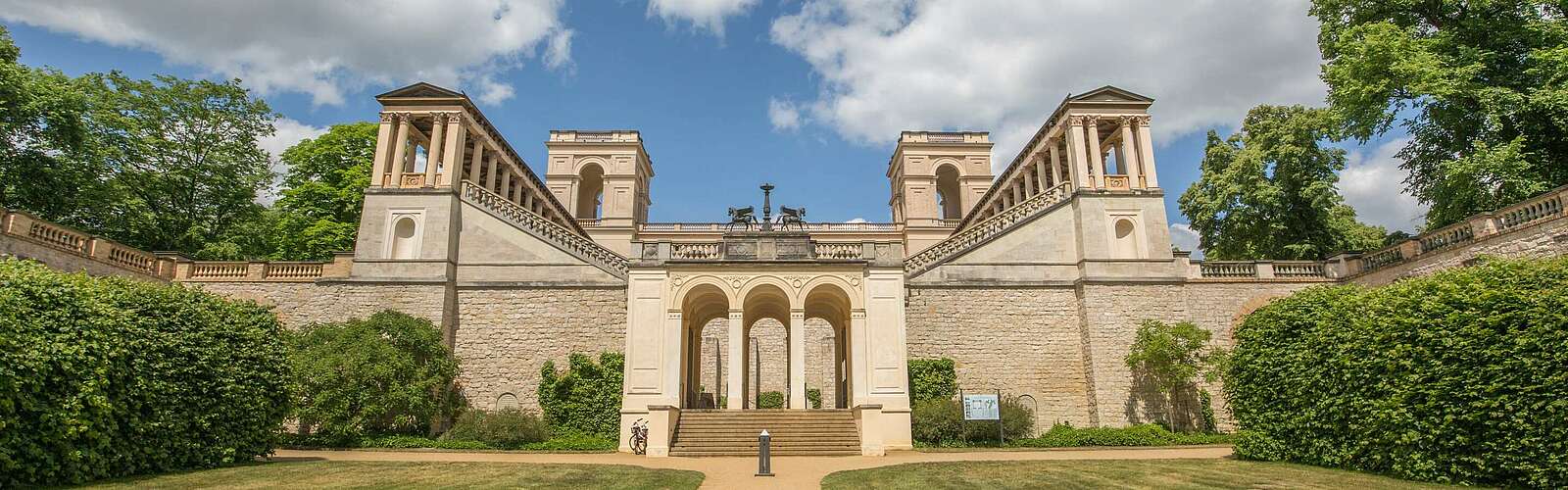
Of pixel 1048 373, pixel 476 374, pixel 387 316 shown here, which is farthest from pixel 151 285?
pixel 1048 373

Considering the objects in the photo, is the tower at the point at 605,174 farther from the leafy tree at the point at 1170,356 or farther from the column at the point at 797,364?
the leafy tree at the point at 1170,356

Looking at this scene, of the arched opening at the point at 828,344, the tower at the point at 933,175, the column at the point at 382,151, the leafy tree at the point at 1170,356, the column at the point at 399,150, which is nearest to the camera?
the leafy tree at the point at 1170,356

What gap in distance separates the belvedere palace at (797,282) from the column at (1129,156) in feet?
0.25

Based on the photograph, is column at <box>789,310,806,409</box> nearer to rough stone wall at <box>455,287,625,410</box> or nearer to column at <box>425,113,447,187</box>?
rough stone wall at <box>455,287,625,410</box>

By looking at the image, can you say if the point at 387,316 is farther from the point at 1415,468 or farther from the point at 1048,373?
the point at 1415,468

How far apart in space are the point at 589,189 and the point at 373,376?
2676 cm

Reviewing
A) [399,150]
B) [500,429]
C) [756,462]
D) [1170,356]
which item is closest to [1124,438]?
[1170,356]

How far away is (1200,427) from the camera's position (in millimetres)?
23016

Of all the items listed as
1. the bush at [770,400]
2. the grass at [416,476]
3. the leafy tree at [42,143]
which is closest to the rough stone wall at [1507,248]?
the grass at [416,476]

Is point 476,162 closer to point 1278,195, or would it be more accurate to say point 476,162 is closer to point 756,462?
point 756,462

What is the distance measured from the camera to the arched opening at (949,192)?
4462cm

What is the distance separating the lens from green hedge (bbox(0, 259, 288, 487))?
9633 mm

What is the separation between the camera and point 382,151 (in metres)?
25.5

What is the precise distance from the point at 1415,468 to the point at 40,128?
35585 mm
